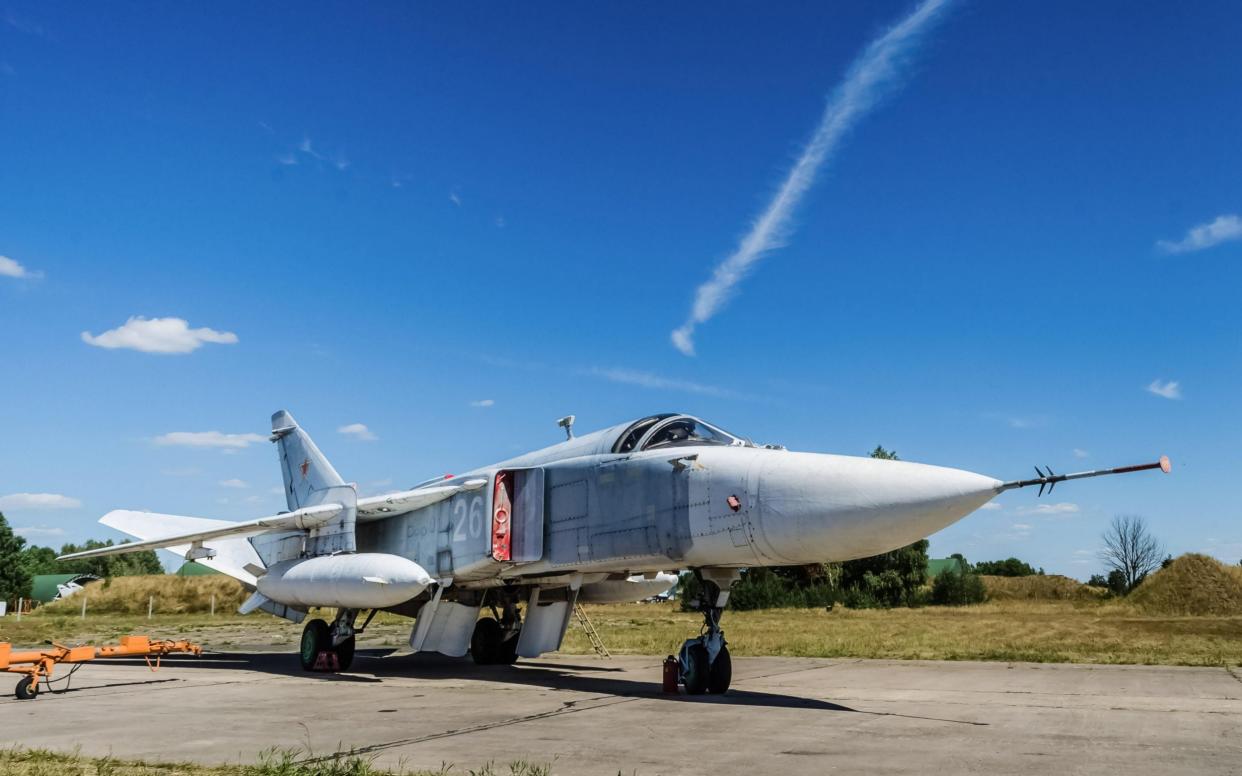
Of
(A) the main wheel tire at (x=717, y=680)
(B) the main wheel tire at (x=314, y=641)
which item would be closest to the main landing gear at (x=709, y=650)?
(A) the main wheel tire at (x=717, y=680)

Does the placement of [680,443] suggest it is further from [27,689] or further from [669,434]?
[27,689]

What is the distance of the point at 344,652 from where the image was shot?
14.1m

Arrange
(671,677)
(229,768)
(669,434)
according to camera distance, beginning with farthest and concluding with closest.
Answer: (669,434) → (671,677) → (229,768)

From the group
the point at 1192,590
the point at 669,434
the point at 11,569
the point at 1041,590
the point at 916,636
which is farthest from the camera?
the point at 11,569

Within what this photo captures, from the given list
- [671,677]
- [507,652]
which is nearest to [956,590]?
[507,652]

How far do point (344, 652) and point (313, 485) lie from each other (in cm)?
446

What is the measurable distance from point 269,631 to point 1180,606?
3228 centimetres

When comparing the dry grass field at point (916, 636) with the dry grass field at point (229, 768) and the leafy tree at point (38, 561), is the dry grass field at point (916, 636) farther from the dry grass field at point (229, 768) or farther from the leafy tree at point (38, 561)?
the leafy tree at point (38, 561)

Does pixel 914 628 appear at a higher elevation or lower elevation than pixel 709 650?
lower

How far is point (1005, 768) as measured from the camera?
18.0ft

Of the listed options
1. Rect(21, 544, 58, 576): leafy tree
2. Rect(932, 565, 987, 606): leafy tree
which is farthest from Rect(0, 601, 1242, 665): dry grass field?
Rect(21, 544, 58, 576): leafy tree

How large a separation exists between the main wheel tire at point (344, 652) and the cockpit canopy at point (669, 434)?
19.5 ft

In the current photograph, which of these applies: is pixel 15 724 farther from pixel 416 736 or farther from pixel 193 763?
pixel 416 736

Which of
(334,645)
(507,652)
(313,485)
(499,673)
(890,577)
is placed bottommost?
(499,673)
